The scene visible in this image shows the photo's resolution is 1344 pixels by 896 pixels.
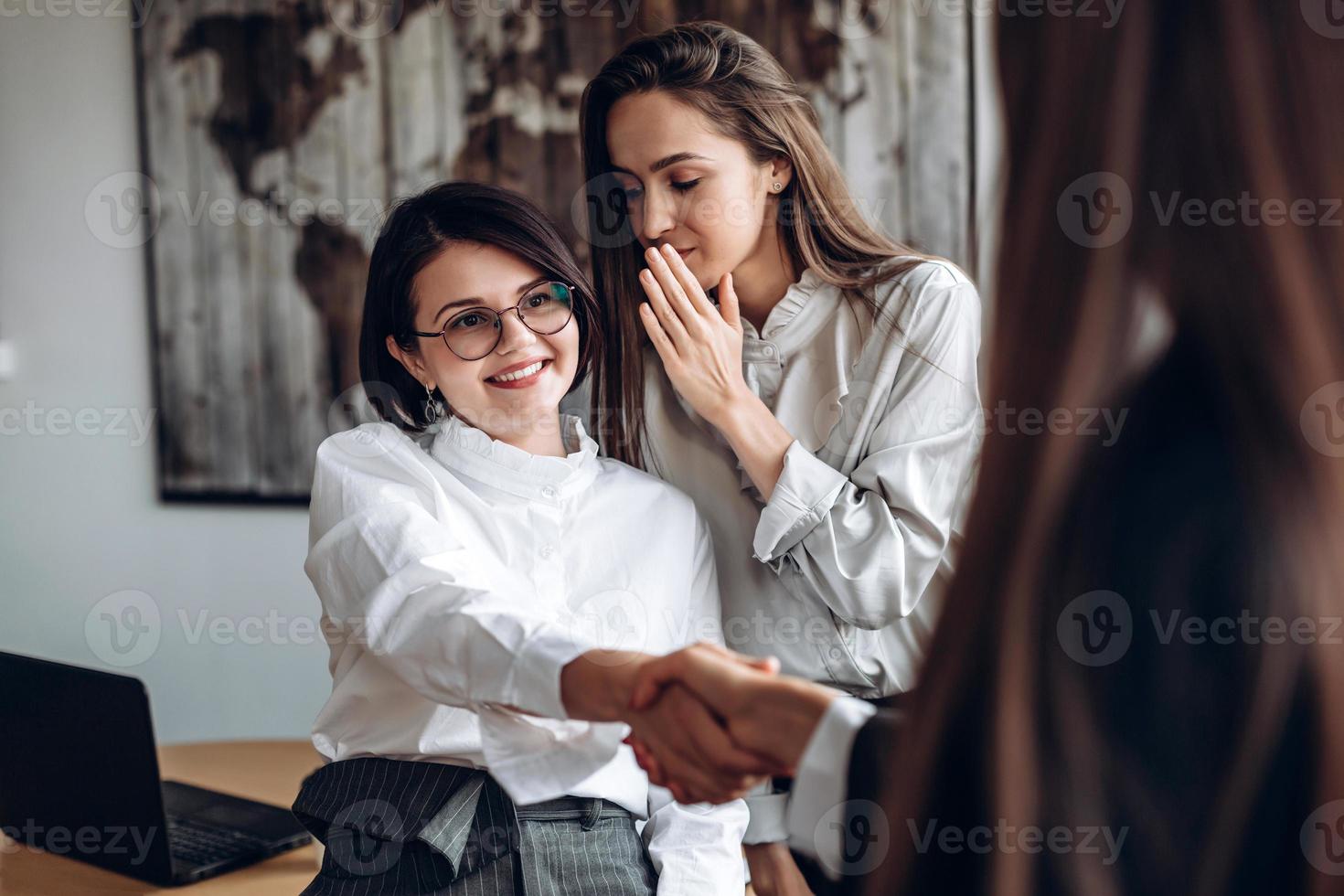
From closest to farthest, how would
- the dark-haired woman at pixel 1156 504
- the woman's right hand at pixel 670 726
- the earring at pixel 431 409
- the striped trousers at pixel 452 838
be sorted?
the dark-haired woman at pixel 1156 504 → the woman's right hand at pixel 670 726 → the striped trousers at pixel 452 838 → the earring at pixel 431 409

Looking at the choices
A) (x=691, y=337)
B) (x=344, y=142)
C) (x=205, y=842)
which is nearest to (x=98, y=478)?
(x=344, y=142)

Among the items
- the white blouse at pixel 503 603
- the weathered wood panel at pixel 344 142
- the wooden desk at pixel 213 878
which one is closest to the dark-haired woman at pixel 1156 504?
the white blouse at pixel 503 603

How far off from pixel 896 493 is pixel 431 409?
63 centimetres

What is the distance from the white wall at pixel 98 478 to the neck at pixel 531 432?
159cm

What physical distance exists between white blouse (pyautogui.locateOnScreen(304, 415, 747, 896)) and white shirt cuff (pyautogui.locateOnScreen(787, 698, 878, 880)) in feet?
1.03

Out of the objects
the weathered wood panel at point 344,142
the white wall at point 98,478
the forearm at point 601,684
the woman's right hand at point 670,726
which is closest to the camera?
the woman's right hand at point 670,726

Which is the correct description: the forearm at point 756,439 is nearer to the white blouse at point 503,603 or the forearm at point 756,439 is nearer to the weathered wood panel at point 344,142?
the white blouse at point 503,603

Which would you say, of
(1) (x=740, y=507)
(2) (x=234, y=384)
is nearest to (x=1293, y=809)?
(1) (x=740, y=507)

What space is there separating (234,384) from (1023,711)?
2.63m

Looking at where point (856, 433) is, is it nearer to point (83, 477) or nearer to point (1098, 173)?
point (1098, 173)

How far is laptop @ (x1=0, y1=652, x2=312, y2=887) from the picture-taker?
1.44 meters

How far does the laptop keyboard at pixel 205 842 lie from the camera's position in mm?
1515

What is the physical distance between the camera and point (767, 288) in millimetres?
1644

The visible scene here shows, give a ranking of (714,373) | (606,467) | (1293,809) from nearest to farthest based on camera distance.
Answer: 1. (1293,809)
2. (714,373)
3. (606,467)
